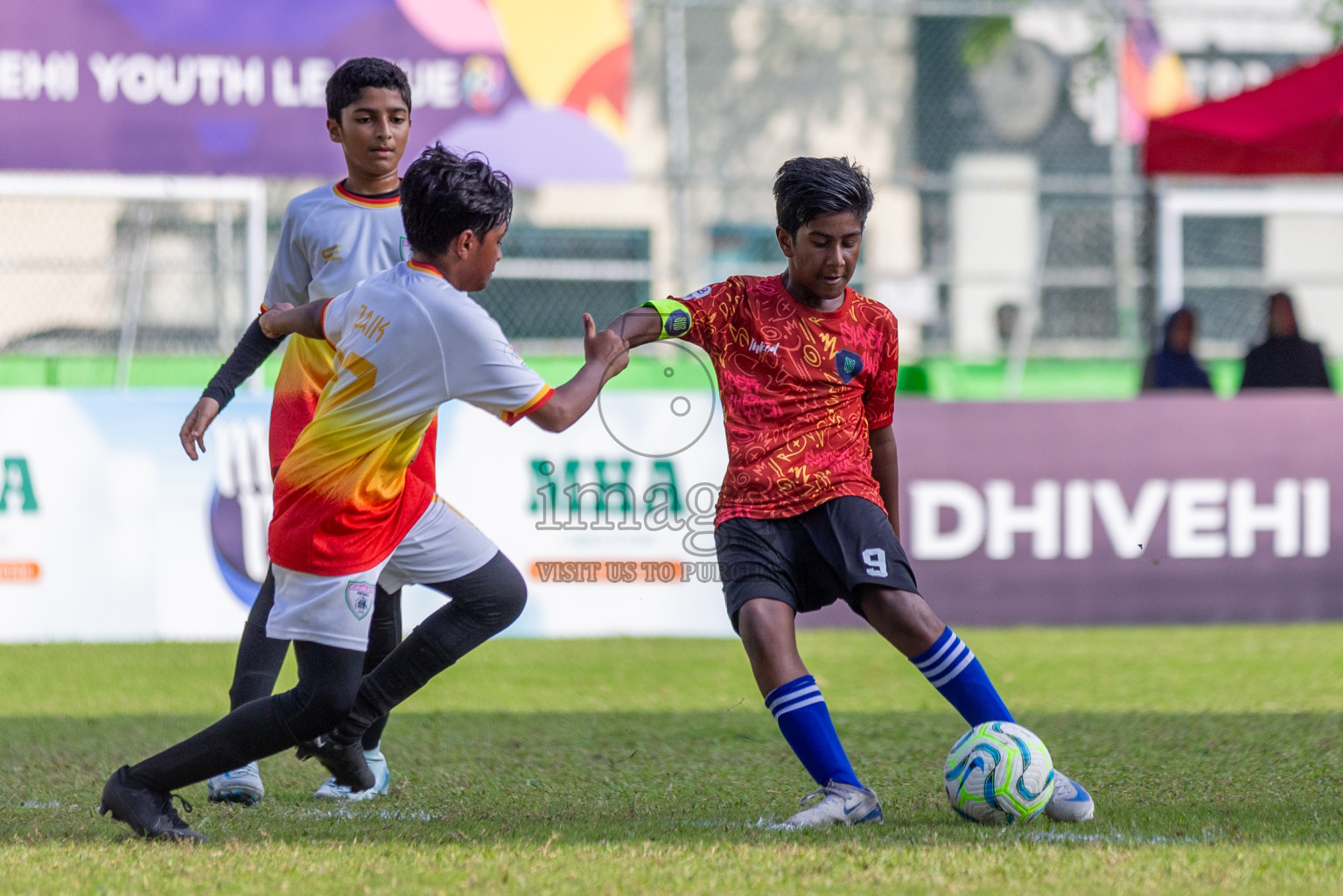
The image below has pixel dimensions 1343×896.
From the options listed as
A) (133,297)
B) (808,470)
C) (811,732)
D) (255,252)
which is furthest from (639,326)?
(133,297)

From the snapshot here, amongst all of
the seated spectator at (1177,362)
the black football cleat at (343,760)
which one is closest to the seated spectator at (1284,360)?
the seated spectator at (1177,362)

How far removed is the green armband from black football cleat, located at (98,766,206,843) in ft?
5.64

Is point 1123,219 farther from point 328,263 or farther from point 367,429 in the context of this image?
point 367,429

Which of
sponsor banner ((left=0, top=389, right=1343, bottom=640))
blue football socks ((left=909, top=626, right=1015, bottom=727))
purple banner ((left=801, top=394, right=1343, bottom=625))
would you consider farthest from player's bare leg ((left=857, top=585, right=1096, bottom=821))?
purple banner ((left=801, top=394, right=1343, bottom=625))

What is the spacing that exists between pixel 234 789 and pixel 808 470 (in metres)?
1.87

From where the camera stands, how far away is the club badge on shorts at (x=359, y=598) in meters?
3.90

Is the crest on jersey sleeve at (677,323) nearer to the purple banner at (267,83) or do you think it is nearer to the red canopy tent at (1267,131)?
the red canopy tent at (1267,131)

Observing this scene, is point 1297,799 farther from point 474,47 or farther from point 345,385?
point 474,47

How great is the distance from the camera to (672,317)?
441 cm

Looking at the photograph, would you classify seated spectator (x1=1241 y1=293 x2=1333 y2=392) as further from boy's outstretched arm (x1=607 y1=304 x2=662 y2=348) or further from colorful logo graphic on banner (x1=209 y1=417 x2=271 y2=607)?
boy's outstretched arm (x1=607 y1=304 x2=662 y2=348)

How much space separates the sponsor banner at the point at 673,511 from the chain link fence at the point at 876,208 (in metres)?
1.98

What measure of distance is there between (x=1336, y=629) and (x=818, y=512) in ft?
19.0

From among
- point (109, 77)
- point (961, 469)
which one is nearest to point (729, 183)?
point (961, 469)

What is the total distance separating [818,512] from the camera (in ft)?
14.4
